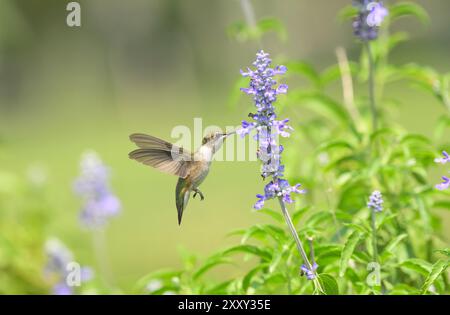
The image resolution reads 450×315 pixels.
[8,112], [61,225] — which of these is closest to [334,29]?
[8,112]

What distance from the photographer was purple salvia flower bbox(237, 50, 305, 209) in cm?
192

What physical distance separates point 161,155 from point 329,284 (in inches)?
24.3

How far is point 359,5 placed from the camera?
2797 millimetres

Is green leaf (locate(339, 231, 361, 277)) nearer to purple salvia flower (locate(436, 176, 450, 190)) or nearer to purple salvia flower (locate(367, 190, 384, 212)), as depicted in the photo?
purple salvia flower (locate(367, 190, 384, 212))

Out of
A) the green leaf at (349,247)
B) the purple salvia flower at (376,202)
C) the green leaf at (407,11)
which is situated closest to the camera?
the green leaf at (349,247)

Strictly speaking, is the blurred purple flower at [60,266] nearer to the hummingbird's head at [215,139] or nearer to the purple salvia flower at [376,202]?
the hummingbird's head at [215,139]

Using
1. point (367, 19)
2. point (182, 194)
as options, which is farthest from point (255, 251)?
point (367, 19)

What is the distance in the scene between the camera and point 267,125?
6.36 ft

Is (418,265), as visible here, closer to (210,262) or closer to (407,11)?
(210,262)

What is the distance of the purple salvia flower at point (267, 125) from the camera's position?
192 centimetres

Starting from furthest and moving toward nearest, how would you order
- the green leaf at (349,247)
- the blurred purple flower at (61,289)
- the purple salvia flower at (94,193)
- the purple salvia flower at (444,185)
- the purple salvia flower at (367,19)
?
1. the purple salvia flower at (94,193)
2. the blurred purple flower at (61,289)
3. the purple salvia flower at (367,19)
4. the green leaf at (349,247)
5. the purple salvia flower at (444,185)

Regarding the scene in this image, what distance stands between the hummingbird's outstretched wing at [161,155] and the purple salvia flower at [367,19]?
0.86 meters

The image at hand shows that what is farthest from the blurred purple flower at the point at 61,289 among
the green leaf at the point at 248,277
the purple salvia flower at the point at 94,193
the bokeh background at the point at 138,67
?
the bokeh background at the point at 138,67
